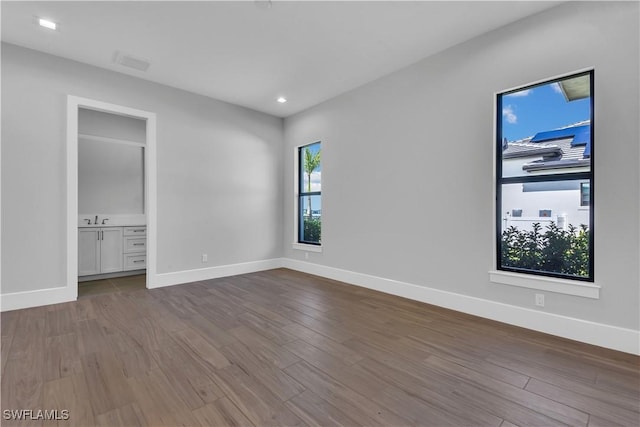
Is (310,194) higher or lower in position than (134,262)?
higher

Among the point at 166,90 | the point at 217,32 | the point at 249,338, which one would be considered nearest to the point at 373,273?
the point at 249,338

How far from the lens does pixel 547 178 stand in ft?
8.58

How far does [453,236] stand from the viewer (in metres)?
3.17

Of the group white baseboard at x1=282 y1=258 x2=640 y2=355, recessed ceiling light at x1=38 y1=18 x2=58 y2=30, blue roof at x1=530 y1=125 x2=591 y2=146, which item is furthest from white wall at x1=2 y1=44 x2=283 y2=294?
blue roof at x1=530 y1=125 x2=591 y2=146

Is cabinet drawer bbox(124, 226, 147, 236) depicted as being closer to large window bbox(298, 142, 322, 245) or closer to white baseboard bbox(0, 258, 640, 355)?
white baseboard bbox(0, 258, 640, 355)

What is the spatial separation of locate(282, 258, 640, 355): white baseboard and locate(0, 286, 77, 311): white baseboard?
367 centimetres

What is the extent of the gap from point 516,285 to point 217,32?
384cm

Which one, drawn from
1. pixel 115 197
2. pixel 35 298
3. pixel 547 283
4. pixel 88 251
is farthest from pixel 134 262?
pixel 547 283

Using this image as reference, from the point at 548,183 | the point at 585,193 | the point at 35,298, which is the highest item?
the point at 548,183

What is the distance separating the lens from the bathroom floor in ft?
12.8

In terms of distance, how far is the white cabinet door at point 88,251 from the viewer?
4.38 metres

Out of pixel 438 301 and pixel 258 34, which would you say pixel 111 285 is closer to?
pixel 258 34

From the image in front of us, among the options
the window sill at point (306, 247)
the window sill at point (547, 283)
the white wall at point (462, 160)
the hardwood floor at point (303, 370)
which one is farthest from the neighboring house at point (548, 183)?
the window sill at point (306, 247)

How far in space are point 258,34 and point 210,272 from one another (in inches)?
136
